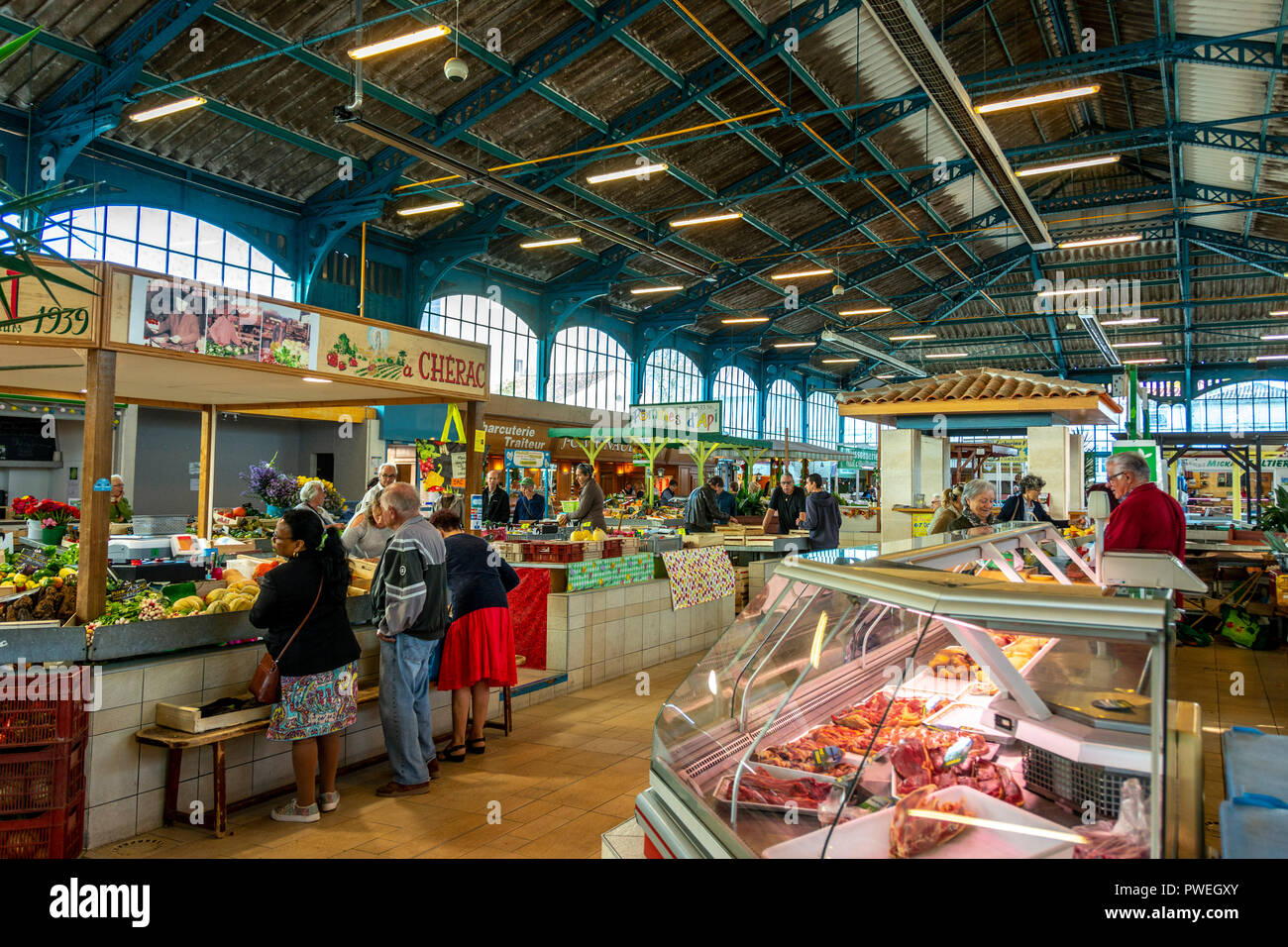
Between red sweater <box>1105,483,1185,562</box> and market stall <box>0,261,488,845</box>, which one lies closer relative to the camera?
market stall <box>0,261,488,845</box>

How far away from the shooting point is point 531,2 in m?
12.1

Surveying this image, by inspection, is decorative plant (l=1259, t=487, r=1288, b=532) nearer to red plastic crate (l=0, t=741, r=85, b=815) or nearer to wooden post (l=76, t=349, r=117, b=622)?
wooden post (l=76, t=349, r=117, b=622)

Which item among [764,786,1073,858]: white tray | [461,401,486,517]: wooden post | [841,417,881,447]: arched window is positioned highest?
[841,417,881,447]: arched window

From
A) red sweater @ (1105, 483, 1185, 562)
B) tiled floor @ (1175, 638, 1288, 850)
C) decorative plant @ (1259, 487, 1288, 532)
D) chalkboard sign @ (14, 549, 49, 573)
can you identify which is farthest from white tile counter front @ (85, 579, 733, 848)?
decorative plant @ (1259, 487, 1288, 532)

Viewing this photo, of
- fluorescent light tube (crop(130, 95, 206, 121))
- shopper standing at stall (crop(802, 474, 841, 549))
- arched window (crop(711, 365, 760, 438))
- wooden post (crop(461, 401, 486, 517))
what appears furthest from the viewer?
arched window (crop(711, 365, 760, 438))

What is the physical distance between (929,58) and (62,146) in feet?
39.9

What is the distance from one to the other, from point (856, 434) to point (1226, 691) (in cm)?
3943

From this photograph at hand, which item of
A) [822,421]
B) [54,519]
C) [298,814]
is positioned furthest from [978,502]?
[822,421]

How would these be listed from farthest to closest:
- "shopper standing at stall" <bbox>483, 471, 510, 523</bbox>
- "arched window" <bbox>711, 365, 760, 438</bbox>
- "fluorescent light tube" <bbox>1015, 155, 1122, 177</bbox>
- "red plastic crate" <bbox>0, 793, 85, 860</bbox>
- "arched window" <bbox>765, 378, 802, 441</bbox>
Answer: "arched window" <bbox>765, 378, 802, 441</bbox>, "arched window" <bbox>711, 365, 760, 438</bbox>, "fluorescent light tube" <bbox>1015, 155, 1122, 177</bbox>, "shopper standing at stall" <bbox>483, 471, 510, 523</bbox>, "red plastic crate" <bbox>0, 793, 85, 860</bbox>

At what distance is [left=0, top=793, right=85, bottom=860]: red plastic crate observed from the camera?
10.7ft

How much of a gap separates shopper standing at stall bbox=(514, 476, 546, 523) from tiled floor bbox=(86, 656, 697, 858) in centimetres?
500

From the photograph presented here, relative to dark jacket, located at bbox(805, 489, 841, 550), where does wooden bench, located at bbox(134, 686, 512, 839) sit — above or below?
below

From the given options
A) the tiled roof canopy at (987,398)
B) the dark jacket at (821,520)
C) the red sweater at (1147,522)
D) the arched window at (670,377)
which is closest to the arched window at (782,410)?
the arched window at (670,377)

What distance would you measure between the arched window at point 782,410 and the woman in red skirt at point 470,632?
102 ft
